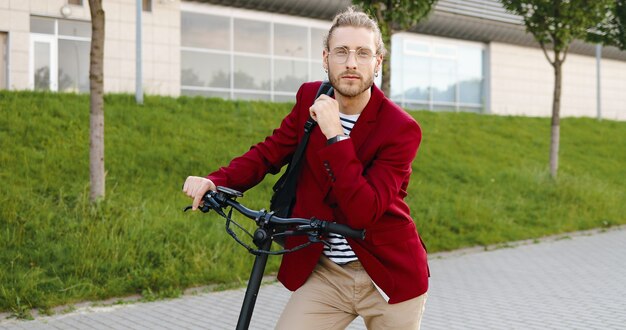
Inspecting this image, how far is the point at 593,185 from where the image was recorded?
53.7 ft

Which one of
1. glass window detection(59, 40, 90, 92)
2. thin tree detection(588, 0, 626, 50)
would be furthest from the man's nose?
glass window detection(59, 40, 90, 92)

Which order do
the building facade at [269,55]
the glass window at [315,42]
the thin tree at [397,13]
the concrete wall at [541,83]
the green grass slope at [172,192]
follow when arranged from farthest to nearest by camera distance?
the concrete wall at [541,83] < the glass window at [315,42] < the building facade at [269,55] < the thin tree at [397,13] < the green grass slope at [172,192]

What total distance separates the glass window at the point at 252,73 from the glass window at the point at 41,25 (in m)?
6.04

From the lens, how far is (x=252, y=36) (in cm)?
2728

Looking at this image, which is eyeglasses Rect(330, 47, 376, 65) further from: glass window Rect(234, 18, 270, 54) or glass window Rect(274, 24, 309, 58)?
glass window Rect(274, 24, 309, 58)

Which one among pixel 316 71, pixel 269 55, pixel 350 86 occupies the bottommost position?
pixel 350 86

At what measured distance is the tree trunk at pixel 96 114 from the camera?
948 centimetres

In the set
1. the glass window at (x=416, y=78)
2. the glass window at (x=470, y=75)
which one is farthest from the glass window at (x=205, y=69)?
the glass window at (x=470, y=75)

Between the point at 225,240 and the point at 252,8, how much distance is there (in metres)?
18.6

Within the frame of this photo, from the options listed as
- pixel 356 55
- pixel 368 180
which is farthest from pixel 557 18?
pixel 368 180

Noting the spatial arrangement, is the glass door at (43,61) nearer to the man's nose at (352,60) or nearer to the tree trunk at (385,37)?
the tree trunk at (385,37)

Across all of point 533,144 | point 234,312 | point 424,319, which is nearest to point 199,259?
point 234,312

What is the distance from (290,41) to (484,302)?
2106cm

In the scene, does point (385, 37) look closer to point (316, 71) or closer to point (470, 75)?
point (316, 71)
